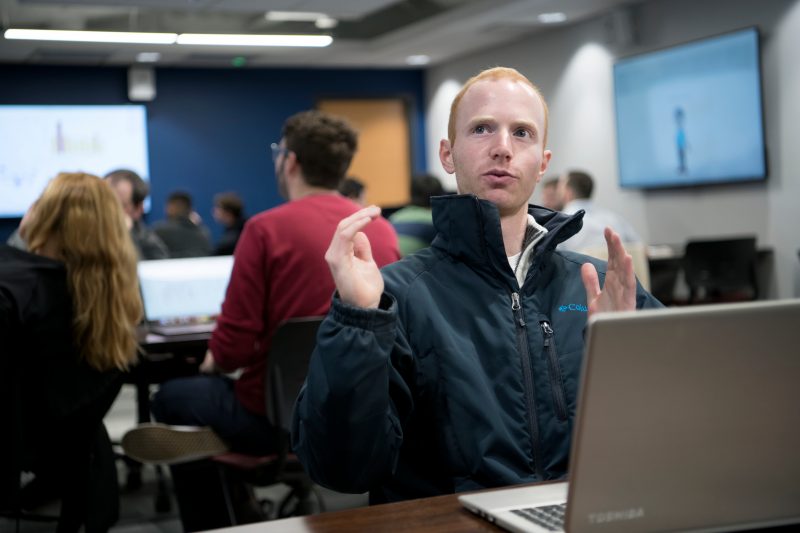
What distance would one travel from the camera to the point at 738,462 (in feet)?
3.07

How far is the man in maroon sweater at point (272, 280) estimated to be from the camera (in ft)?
9.45

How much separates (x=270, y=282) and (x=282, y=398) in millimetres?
354

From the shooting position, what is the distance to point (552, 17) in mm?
8516

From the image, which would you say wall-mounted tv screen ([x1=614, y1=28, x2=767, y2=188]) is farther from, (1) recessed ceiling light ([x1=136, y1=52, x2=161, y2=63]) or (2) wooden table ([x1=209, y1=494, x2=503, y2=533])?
(2) wooden table ([x1=209, y1=494, x2=503, y2=533])

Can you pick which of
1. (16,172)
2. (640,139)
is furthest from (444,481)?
(16,172)

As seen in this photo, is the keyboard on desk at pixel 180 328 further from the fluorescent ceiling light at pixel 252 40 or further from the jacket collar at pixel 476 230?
the fluorescent ceiling light at pixel 252 40

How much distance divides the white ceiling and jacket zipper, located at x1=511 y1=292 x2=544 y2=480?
21.3 feet

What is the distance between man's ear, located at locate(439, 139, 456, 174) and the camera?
63.1 inches

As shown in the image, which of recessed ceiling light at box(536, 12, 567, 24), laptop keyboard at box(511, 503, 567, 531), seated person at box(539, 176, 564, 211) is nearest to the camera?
laptop keyboard at box(511, 503, 567, 531)

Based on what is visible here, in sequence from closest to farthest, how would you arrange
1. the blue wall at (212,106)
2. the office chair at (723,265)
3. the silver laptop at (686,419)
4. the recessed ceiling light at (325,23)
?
the silver laptop at (686,419) → the office chair at (723,265) → the recessed ceiling light at (325,23) → the blue wall at (212,106)

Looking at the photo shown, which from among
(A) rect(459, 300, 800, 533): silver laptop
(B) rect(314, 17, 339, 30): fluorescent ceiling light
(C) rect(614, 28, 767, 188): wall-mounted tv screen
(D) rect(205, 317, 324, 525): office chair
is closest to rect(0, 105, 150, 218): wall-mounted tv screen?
(B) rect(314, 17, 339, 30): fluorescent ceiling light

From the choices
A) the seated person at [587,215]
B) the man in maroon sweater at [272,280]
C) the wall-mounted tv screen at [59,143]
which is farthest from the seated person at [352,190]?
the wall-mounted tv screen at [59,143]

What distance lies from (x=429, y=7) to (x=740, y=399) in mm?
8089

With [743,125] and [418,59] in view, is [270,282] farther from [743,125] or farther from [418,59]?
[418,59]
